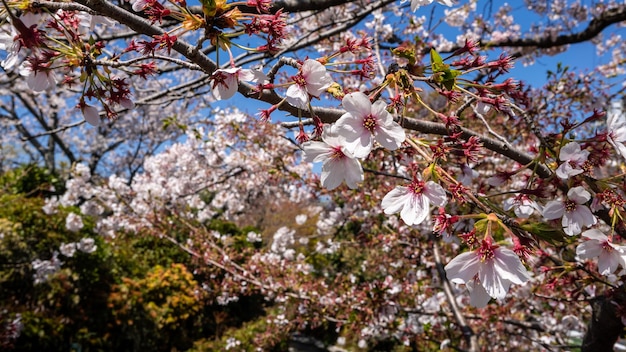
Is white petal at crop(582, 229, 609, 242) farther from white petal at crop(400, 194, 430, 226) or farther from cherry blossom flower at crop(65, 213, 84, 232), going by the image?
cherry blossom flower at crop(65, 213, 84, 232)

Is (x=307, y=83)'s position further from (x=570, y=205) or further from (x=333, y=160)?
(x=570, y=205)

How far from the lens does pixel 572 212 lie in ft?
3.49

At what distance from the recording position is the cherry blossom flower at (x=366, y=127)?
2.72 ft

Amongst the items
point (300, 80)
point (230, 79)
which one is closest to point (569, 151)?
point (300, 80)

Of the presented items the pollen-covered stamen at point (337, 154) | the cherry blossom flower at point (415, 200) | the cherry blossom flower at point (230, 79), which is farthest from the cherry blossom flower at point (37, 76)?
the cherry blossom flower at point (415, 200)

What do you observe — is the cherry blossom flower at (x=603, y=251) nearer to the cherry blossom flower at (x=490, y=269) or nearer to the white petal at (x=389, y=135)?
the cherry blossom flower at (x=490, y=269)

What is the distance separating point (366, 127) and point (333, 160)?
0.38 ft

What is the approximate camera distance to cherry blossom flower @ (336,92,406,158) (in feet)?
2.72

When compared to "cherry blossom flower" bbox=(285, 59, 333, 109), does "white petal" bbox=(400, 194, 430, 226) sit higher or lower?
lower

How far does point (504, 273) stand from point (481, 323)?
3584mm

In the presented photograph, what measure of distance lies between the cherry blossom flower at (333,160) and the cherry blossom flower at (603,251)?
27.2 inches

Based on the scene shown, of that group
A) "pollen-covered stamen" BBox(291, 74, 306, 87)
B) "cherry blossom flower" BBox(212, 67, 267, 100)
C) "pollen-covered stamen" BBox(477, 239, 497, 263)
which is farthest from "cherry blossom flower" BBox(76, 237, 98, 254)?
"pollen-covered stamen" BBox(477, 239, 497, 263)

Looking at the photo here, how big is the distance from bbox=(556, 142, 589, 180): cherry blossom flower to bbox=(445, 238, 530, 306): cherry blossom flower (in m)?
0.35

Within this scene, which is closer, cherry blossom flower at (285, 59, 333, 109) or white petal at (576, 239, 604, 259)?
cherry blossom flower at (285, 59, 333, 109)
